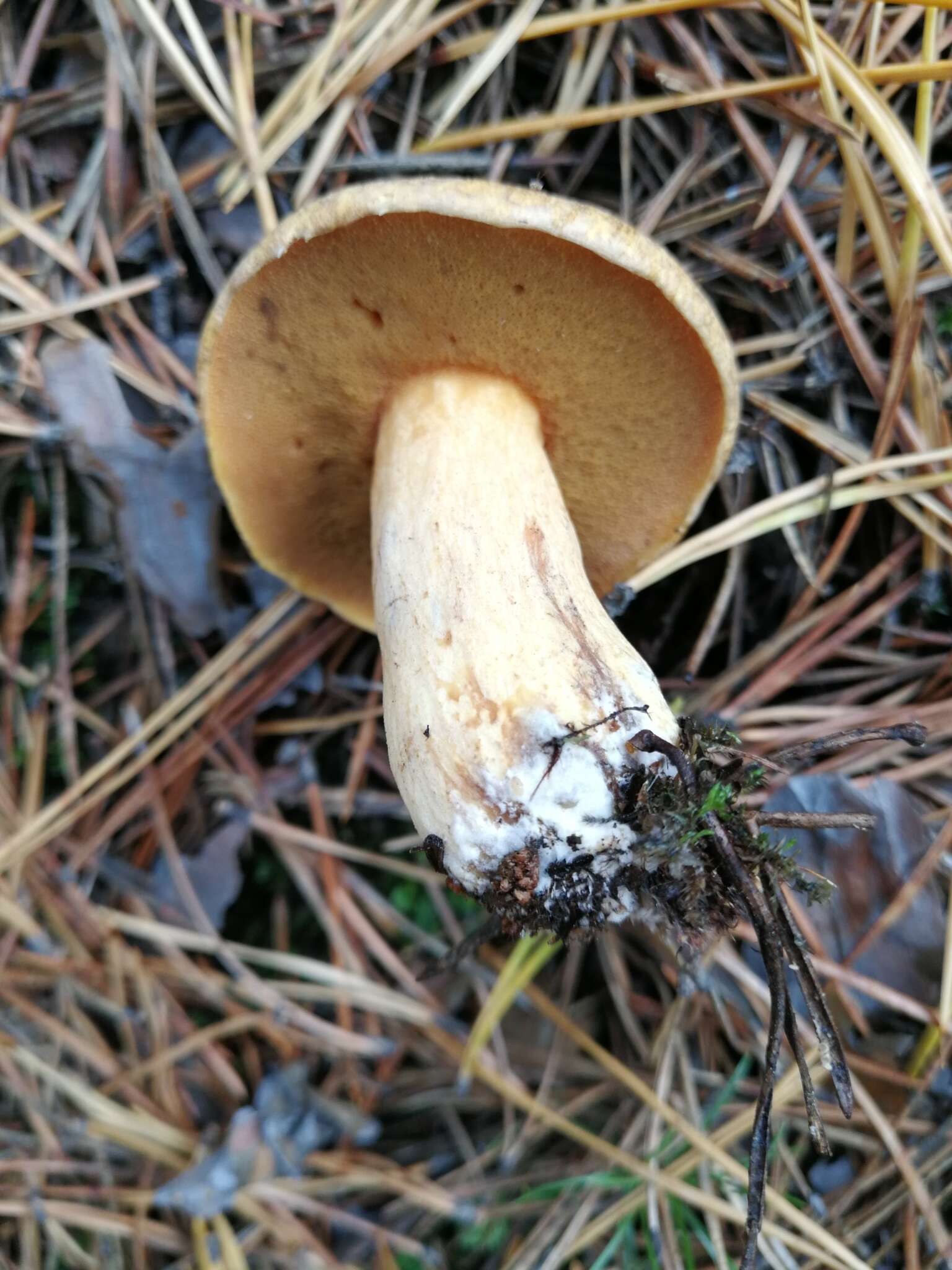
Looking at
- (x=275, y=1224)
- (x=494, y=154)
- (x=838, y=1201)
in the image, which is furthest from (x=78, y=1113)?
(x=494, y=154)

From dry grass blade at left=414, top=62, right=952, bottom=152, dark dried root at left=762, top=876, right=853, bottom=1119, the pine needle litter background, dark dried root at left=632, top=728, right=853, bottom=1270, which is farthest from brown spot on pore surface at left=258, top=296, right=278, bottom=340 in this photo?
dark dried root at left=762, top=876, right=853, bottom=1119

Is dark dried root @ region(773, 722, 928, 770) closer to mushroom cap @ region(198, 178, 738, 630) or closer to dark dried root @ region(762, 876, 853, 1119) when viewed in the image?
dark dried root @ region(762, 876, 853, 1119)

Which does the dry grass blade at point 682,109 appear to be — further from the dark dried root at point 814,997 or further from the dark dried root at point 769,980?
the dark dried root at point 814,997

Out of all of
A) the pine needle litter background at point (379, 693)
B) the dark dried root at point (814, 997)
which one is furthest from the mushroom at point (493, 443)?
the pine needle litter background at point (379, 693)

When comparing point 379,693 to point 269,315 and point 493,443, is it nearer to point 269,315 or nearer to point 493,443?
point 493,443

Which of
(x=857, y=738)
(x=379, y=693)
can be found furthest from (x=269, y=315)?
(x=857, y=738)

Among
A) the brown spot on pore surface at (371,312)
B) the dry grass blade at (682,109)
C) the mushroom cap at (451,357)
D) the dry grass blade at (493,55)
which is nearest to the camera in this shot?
the mushroom cap at (451,357)

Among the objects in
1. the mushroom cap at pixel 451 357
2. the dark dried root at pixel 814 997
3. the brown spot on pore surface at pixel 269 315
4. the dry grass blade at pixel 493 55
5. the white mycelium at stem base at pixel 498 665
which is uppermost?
the dry grass blade at pixel 493 55
